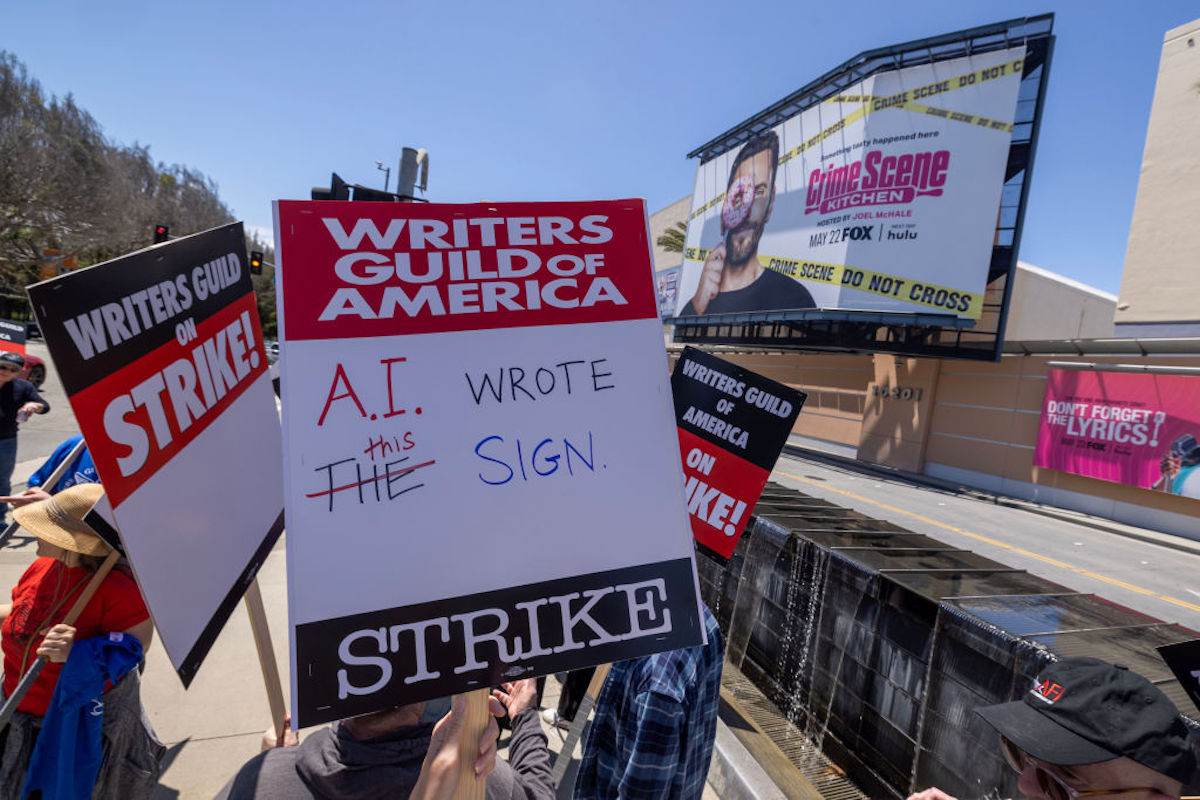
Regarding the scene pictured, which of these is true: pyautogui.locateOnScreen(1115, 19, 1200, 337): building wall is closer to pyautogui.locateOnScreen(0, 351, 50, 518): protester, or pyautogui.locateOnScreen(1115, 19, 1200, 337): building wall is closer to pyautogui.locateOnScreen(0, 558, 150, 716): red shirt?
pyautogui.locateOnScreen(0, 558, 150, 716): red shirt

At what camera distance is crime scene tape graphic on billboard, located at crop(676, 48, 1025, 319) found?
18.8m

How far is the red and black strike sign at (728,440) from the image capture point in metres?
2.95

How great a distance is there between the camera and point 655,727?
2.20 m

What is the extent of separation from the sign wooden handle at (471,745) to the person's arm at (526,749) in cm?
39

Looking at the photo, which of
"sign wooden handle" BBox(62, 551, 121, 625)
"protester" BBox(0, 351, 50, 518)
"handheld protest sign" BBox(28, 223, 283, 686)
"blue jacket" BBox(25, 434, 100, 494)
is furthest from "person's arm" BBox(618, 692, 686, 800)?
"protester" BBox(0, 351, 50, 518)

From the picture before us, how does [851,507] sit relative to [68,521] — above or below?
below

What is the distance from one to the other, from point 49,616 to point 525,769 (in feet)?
6.88

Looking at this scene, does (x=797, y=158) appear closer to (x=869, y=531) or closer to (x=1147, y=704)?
(x=869, y=531)

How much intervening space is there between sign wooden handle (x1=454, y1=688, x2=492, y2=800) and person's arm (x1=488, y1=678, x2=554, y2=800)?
393 millimetres

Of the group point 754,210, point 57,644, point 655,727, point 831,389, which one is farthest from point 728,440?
point 754,210

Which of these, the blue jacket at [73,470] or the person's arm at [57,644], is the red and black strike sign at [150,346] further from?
the blue jacket at [73,470]

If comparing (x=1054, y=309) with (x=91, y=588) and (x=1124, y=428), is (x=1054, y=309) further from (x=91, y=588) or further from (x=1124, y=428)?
(x=91, y=588)

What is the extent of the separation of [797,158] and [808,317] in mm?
7361

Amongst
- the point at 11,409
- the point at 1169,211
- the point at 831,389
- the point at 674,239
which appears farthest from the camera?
the point at 674,239
